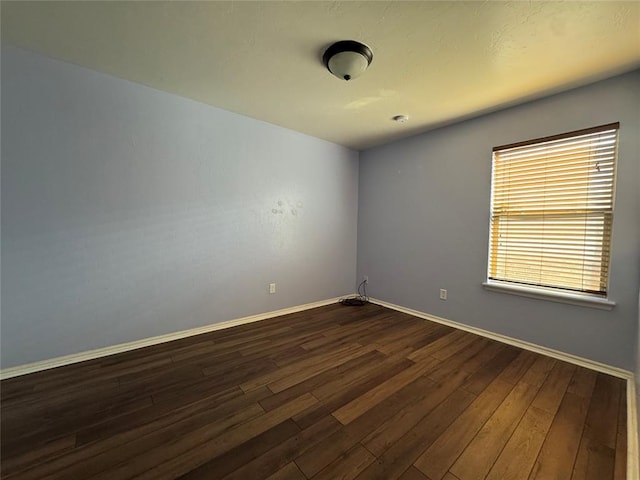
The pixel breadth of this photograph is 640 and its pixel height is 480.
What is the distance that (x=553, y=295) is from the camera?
2.26m

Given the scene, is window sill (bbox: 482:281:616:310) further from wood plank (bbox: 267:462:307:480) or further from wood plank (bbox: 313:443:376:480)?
wood plank (bbox: 267:462:307:480)

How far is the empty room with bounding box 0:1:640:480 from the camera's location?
139 centimetres

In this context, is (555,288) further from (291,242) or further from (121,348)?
(121,348)

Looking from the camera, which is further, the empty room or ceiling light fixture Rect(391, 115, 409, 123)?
ceiling light fixture Rect(391, 115, 409, 123)

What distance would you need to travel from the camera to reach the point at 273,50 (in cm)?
177

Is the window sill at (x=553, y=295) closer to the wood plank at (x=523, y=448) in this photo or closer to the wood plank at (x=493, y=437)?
the wood plank at (x=493, y=437)

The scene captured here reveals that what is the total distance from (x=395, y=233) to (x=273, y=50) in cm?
263

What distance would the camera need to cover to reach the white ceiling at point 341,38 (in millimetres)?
1447

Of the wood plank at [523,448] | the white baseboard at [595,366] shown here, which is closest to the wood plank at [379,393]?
the wood plank at [523,448]

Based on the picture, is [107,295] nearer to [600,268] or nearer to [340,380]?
[340,380]

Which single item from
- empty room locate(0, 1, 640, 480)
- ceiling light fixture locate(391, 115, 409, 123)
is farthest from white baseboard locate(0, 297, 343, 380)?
ceiling light fixture locate(391, 115, 409, 123)

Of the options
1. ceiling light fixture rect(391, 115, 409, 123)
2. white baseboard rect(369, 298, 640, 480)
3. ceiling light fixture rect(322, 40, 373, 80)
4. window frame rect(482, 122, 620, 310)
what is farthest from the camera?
ceiling light fixture rect(391, 115, 409, 123)

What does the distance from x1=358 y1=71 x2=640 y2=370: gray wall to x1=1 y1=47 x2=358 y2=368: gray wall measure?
128cm

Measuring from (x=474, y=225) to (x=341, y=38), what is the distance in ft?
7.56
